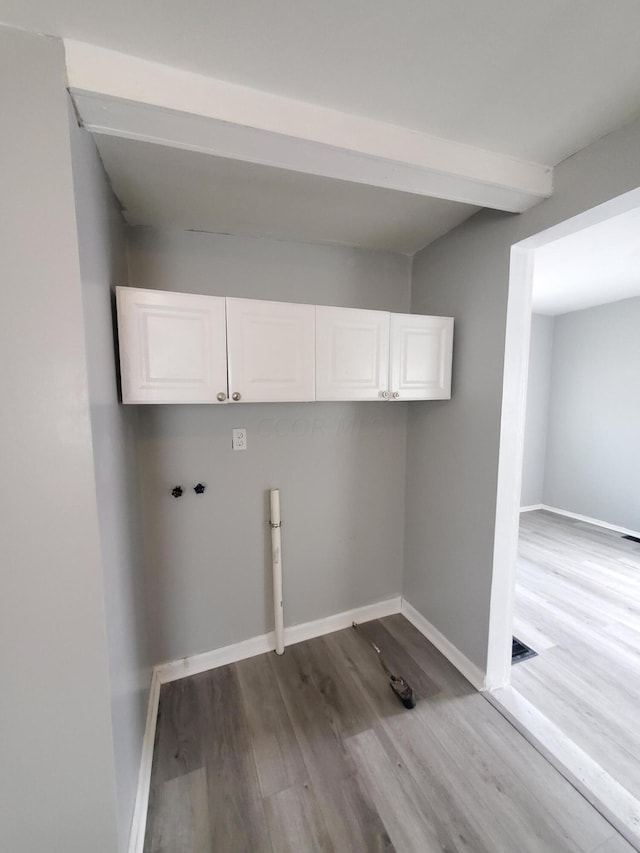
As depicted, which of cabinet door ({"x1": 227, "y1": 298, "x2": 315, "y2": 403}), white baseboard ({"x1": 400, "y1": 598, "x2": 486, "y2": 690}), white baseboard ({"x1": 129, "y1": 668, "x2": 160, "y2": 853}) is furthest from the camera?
white baseboard ({"x1": 400, "y1": 598, "x2": 486, "y2": 690})

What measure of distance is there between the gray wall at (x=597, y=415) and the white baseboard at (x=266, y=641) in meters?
3.05

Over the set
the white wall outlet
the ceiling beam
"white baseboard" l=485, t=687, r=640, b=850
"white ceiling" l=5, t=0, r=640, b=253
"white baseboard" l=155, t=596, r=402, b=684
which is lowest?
"white baseboard" l=485, t=687, r=640, b=850

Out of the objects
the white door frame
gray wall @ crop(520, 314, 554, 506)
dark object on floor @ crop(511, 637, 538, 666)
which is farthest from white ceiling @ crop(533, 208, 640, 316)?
dark object on floor @ crop(511, 637, 538, 666)

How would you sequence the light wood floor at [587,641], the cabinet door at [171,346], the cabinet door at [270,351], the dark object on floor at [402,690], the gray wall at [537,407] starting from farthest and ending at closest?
the gray wall at [537,407], the dark object on floor at [402,690], the light wood floor at [587,641], the cabinet door at [270,351], the cabinet door at [171,346]

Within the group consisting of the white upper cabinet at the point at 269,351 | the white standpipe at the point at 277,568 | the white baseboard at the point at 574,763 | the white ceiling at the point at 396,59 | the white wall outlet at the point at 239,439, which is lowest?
the white baseboard at the point at 574,763

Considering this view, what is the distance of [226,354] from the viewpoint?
1.39m

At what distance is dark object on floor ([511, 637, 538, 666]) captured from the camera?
1934mm

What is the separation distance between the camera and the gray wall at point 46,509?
2.59 ft

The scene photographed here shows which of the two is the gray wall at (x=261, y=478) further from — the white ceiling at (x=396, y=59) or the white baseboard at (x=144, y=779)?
the white ceiling at (x=396, y=59)

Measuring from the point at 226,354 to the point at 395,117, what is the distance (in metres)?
1.01

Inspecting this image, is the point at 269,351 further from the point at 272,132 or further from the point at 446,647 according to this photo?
the point at 446,647

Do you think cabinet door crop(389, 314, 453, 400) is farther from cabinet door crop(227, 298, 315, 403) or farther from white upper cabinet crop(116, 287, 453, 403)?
cabinet door crop(227, 298, 315, 403)

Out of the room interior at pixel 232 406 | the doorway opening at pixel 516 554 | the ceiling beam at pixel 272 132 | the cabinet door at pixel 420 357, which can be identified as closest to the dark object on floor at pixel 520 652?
the doorway opening at pixel 516 554

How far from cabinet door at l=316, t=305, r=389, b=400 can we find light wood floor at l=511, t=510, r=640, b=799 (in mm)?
1823
